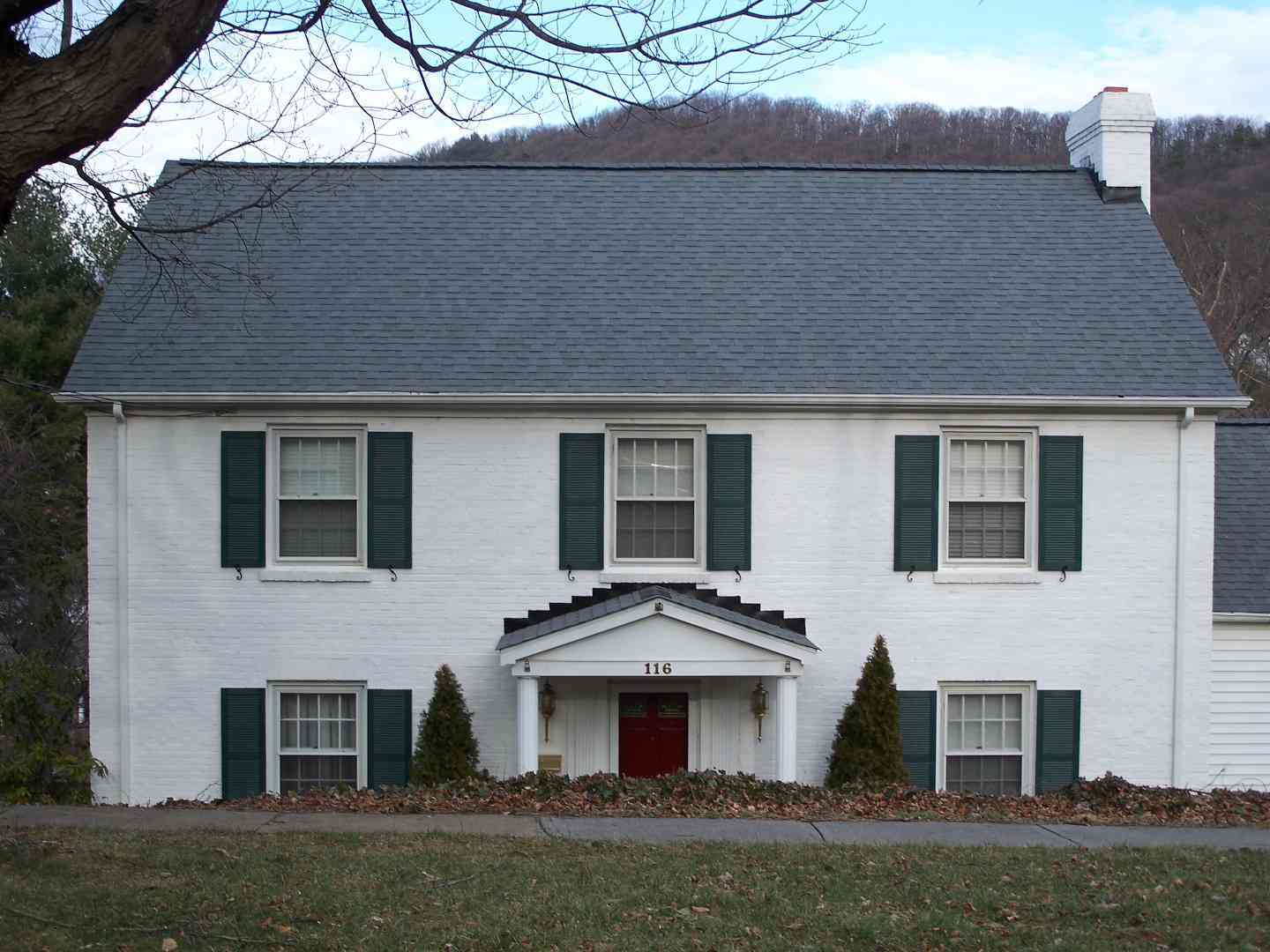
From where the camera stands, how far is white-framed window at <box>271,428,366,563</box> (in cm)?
1438

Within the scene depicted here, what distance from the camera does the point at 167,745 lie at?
14180mm

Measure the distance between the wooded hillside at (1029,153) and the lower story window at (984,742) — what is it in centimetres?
916

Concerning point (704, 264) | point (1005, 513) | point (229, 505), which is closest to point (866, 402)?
point (1005, 513)

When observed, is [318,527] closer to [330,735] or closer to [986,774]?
[330,735]

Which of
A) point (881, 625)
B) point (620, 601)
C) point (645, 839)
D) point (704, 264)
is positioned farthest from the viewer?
point (704, 264)

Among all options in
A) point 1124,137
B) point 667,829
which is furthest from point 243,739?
point 1124,137

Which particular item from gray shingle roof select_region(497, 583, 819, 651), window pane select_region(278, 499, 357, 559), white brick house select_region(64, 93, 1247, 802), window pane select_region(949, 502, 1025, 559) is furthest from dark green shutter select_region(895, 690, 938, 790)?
window pane select_region(278, 499, 357, 559)

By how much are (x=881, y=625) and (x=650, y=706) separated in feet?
9.17

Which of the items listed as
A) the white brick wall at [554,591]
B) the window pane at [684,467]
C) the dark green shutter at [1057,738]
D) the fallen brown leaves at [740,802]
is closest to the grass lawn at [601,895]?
the fallen brown leaves at [740,802]

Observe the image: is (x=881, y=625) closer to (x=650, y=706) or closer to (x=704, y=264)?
(x=650, y=706)

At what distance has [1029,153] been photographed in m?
31.2

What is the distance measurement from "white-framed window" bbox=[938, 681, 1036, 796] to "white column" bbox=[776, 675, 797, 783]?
201 centimetres

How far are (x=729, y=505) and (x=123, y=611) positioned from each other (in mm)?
6875

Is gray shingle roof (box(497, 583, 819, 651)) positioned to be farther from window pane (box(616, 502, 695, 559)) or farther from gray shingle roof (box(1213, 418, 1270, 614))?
gray shingle roof (box(1213, 418, 1270, 614))
